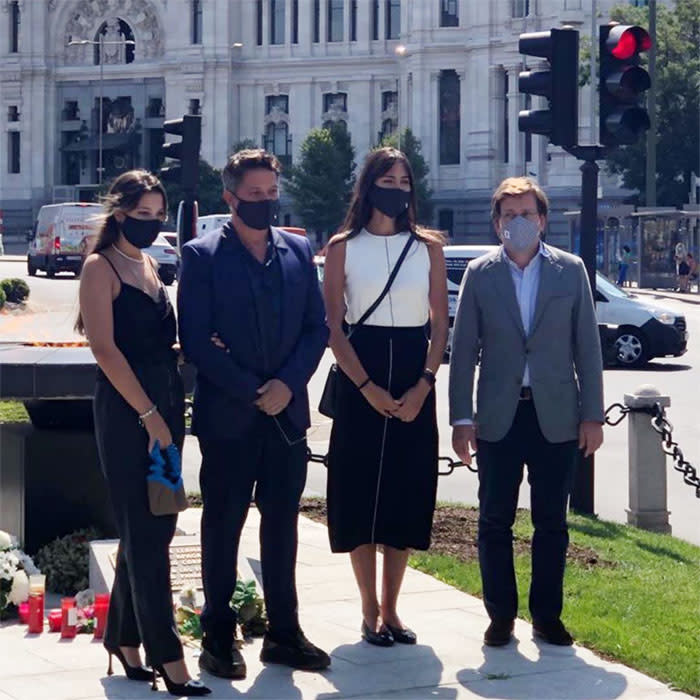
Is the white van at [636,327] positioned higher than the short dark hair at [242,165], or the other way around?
the short dark hair at [242,165]

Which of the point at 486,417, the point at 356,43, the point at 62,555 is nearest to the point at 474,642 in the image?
the point at 486,417

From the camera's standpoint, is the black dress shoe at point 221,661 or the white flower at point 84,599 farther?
the white flower at point 84,599

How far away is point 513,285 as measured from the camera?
686 cm

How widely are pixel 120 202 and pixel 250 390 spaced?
843mm

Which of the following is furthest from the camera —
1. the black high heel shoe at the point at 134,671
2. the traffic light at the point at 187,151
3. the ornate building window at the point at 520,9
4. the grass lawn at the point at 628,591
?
the ornate building window at the point at 520,9

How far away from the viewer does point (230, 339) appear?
635 cm

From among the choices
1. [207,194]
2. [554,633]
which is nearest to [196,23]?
[207,194]

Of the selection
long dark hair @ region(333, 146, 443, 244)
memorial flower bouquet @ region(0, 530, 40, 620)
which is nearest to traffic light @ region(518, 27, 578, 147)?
long dark hair @ region(333, 146, 443, 244)

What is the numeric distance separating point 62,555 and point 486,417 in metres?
2.35

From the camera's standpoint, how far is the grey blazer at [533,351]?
6.77 m

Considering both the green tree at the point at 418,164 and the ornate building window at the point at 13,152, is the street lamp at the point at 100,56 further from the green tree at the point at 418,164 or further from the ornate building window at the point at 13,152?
the green tree at the point at 418,164

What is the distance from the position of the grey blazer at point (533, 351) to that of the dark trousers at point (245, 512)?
2.73 ft

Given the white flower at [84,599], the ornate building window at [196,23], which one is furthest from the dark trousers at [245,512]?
the ornate building window at [196,23]

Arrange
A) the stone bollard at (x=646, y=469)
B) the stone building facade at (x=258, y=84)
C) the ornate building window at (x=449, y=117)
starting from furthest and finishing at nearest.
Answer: the ornate building window at (x=449, y=117)
the stone building facade at (x=258, y=84)
the stone bollard at (x=646, y=469)
